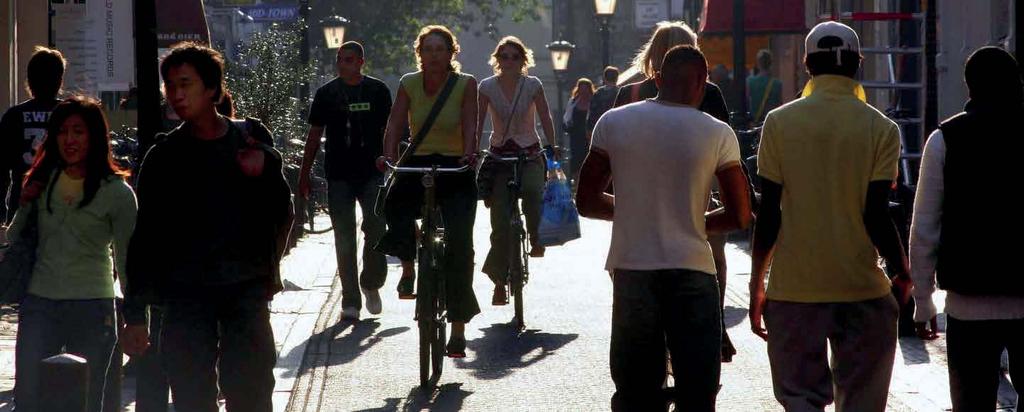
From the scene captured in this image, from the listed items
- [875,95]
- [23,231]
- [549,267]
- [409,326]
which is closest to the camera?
[23,231]

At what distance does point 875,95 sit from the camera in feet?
79.4

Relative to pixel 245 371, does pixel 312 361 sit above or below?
below

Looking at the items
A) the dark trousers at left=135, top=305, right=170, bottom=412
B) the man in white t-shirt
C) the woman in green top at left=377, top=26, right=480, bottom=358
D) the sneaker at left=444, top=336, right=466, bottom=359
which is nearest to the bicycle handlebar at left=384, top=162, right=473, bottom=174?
the woman in green top at left=377, top=26, right=480, bottom=358

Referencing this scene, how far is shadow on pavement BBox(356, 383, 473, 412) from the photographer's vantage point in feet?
29.5

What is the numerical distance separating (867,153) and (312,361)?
5157 millimetres

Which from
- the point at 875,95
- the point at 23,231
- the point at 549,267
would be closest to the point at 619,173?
the point at 23,231

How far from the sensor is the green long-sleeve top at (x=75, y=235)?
6.86 m

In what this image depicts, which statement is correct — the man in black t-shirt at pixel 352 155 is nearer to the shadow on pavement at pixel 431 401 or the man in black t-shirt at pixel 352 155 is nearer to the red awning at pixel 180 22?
the shadow on pavement at pixel 431 401

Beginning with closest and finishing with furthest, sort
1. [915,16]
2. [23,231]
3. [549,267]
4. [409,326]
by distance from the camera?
[23,231] → [409,326] → [915,16] → [549,267]

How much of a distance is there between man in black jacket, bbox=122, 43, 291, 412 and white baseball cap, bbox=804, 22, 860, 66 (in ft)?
5.87

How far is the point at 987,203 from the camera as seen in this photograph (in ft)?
20.9

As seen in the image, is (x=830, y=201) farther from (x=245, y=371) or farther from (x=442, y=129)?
(x=442, y=129)

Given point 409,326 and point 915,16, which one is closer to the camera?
point 409,326

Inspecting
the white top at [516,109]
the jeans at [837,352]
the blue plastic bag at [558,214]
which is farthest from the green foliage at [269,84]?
the jeans at [837,352]
